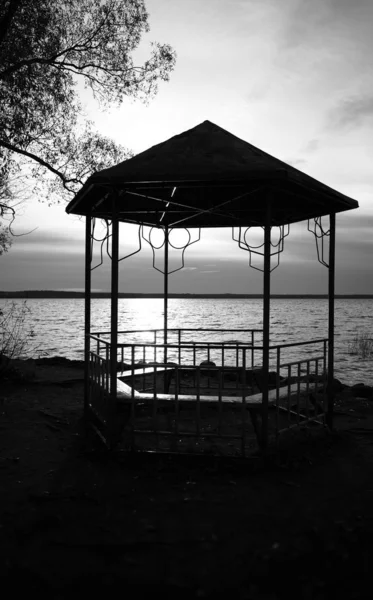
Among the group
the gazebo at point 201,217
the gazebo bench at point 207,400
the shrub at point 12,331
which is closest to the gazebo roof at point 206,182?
the gazebo at point 201,217

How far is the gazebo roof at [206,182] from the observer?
6.04m

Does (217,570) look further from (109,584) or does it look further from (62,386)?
(62,386)

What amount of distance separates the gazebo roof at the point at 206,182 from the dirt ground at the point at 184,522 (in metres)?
3.75

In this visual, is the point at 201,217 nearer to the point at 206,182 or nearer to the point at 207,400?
the point at 206,182

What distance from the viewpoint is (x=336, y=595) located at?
141 inches

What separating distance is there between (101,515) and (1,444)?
3.38m

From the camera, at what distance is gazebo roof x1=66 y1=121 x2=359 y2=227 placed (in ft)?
19.8

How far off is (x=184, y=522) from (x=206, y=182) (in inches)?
162

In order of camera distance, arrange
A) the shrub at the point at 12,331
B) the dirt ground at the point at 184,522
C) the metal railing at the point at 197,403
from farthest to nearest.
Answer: the shrub at the point at 12,331, the metal railing at the point at 197,403, the dirt ground at the point at 184,522

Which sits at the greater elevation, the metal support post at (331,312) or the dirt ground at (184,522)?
the metal support post at (331,312)

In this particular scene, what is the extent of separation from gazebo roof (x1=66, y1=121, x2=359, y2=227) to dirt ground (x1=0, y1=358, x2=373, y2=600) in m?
3.75

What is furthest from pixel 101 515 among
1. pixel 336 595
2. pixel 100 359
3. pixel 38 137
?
pixel 38 137

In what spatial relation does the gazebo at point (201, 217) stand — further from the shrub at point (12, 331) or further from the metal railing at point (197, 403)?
the shrub at point (12, 331)

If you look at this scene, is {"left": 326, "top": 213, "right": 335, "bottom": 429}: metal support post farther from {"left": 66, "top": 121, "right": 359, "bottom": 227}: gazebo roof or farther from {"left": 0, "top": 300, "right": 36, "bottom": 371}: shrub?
{"left": 0, "top": 300, "right": 36, "bottom": 371}: shrub
